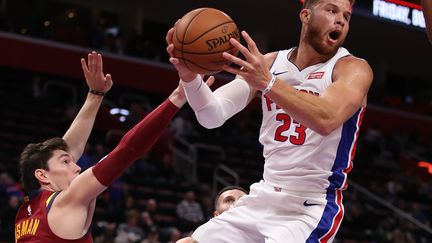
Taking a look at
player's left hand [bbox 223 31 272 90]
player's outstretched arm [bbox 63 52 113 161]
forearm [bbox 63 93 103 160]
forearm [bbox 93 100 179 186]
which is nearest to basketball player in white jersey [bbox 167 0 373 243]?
forearm [bbox 93 100 179 186]

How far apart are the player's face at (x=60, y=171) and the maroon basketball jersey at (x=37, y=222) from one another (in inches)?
3.8

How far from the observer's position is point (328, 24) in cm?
407

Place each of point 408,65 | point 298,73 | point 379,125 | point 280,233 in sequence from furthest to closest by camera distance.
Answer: point 408,65, point 379,125, point 298,73, point 280,233

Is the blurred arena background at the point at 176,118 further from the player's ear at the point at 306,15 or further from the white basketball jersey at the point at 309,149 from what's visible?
the white basketball jersey at the point at 309,149

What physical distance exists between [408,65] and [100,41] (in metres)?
9.82

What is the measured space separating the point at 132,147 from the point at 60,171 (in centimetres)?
68

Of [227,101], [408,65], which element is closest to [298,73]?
[227,101]

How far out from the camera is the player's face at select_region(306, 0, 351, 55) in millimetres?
4051

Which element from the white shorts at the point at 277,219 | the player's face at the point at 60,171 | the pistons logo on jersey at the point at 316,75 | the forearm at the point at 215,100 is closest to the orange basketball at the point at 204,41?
the forearm at the point at 215,100

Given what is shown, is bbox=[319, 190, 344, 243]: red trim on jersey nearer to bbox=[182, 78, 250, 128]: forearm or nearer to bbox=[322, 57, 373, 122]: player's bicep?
bbox=[322, 57, 373, 122]: player's bicep

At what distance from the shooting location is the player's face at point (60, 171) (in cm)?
442

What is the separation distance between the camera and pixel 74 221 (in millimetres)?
4020

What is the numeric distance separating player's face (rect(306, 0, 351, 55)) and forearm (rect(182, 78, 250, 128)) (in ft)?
1.57

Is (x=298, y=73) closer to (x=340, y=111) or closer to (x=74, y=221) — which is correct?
(x=340, y=111)
